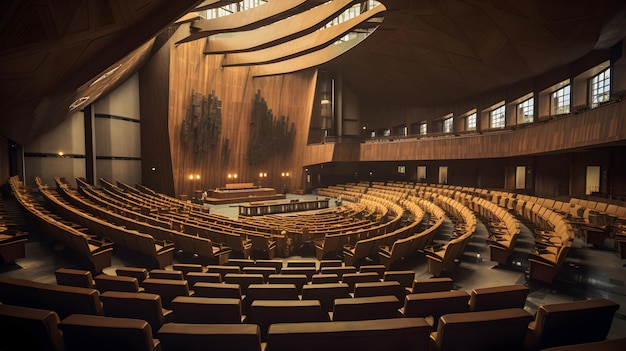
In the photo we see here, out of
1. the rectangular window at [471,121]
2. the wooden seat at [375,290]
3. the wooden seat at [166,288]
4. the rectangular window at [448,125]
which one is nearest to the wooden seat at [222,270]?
the wooden seat at [166,288]

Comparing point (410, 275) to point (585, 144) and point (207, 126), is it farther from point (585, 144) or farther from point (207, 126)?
point (207, 126)

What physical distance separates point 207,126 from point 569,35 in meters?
15.4

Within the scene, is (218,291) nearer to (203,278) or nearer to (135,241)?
(203,278)

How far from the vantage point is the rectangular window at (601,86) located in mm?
10224

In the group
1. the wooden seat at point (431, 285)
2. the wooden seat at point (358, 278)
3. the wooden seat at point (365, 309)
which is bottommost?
the wooden seat at point (358, 278)

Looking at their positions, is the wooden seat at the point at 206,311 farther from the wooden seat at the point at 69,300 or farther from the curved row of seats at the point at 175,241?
the curved row of seats at the point at 175,241

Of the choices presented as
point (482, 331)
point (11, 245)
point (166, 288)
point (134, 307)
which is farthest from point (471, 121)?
point (11, 245)

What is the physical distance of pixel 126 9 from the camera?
4016mm

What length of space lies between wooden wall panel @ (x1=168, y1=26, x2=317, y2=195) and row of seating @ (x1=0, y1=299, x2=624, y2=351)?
47.7 ft

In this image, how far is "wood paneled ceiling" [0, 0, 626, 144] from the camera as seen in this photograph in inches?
143

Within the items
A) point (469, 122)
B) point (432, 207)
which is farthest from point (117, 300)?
point (469, 122)

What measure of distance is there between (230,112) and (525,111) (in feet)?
51.5

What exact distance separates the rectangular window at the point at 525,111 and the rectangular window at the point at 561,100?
1154mm

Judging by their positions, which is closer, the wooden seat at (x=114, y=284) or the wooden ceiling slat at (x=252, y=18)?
the wooden seat at (x=114, y=284)
